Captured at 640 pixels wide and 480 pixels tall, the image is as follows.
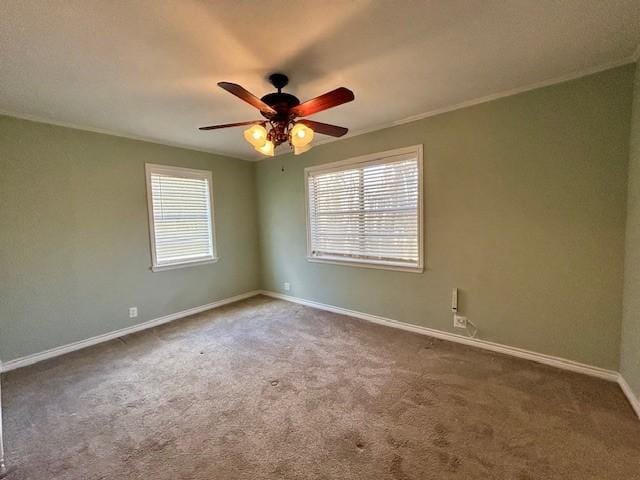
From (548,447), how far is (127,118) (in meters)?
4.26

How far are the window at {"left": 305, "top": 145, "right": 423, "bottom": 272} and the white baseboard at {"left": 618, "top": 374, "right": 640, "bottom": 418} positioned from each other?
5.58 feet

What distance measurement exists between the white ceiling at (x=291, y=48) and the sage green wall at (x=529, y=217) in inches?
11.1

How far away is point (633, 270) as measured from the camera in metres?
1.91

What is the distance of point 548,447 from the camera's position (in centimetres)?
154

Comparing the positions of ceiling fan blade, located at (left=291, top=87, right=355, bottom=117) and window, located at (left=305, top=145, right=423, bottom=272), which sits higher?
ceiling fan blade, located at (left=291, top=87, right=355, bottom=117)

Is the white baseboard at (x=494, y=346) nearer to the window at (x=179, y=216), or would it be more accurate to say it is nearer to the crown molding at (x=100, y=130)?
the window at (x=179, y=216)

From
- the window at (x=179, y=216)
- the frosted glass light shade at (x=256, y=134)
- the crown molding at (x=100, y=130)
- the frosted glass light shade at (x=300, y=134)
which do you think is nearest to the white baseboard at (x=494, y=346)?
the window at (x=179, y=216)

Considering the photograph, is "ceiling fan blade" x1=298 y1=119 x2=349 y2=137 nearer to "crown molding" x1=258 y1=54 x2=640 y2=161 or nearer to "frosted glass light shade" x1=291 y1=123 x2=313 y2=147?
"frosted glass light shade" x1=291 y1=123 x2=313 y2=147

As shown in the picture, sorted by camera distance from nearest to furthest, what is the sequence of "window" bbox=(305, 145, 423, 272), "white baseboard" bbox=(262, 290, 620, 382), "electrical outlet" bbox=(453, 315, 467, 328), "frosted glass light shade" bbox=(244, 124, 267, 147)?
"frosted glass light shade" bbox=(244, 124, 267, 147), "white baseboard" bbox=(262, 290, 620, 382), "electrical outlet" bbox=(453, 315, 467, 328), "window" bbox=(305, 145, 423, 272)

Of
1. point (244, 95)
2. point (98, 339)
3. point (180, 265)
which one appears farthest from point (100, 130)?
point (244, 95)

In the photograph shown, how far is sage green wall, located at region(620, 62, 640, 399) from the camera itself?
184 cm

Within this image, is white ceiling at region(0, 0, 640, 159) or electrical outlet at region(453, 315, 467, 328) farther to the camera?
electrical outlet at region(453, 315, 467, 328)

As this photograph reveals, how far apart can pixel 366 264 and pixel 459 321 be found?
47.3 inches

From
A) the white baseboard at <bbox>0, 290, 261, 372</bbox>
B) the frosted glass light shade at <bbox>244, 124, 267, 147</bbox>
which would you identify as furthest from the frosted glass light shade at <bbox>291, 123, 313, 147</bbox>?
the white baseboard at <bbox>0, 290, 261, 372</bbox>
